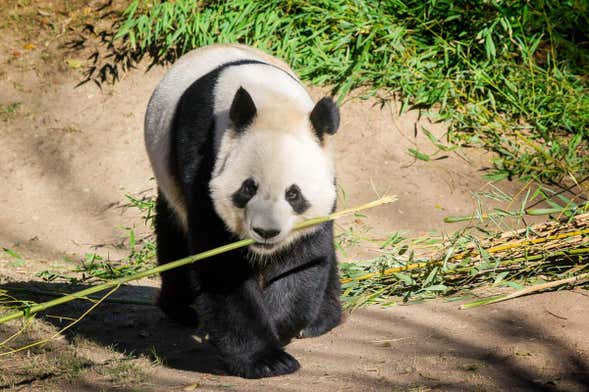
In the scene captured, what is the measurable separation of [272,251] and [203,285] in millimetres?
391

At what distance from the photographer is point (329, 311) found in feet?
14.1

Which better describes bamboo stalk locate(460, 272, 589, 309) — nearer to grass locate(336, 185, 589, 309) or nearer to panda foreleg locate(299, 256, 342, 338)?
grass locate(336, 185, 589, 309)

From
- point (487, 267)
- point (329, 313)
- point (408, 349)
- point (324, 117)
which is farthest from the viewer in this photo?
point (487, 267)

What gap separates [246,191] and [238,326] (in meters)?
0.65

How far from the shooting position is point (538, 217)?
21.2 feet

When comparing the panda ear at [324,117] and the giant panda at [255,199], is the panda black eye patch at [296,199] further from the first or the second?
the panda ear at [324,117]

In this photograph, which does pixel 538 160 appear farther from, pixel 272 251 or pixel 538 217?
pixel 272 251

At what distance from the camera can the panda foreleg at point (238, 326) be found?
3.64 metres

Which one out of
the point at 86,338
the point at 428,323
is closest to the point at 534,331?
the point at 428,323

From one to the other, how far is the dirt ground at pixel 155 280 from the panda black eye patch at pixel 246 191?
0.80 m

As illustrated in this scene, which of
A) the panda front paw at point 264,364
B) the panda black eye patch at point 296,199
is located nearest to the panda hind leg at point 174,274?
the panda front paw at point 264,364

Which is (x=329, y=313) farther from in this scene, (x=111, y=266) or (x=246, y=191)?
(x=111, y=266)

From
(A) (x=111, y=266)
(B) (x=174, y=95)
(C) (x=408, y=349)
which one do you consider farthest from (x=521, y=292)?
(A) (x=111, y=266)

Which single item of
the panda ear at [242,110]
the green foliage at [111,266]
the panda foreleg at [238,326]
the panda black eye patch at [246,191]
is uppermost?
the panda ear at [242,110]
